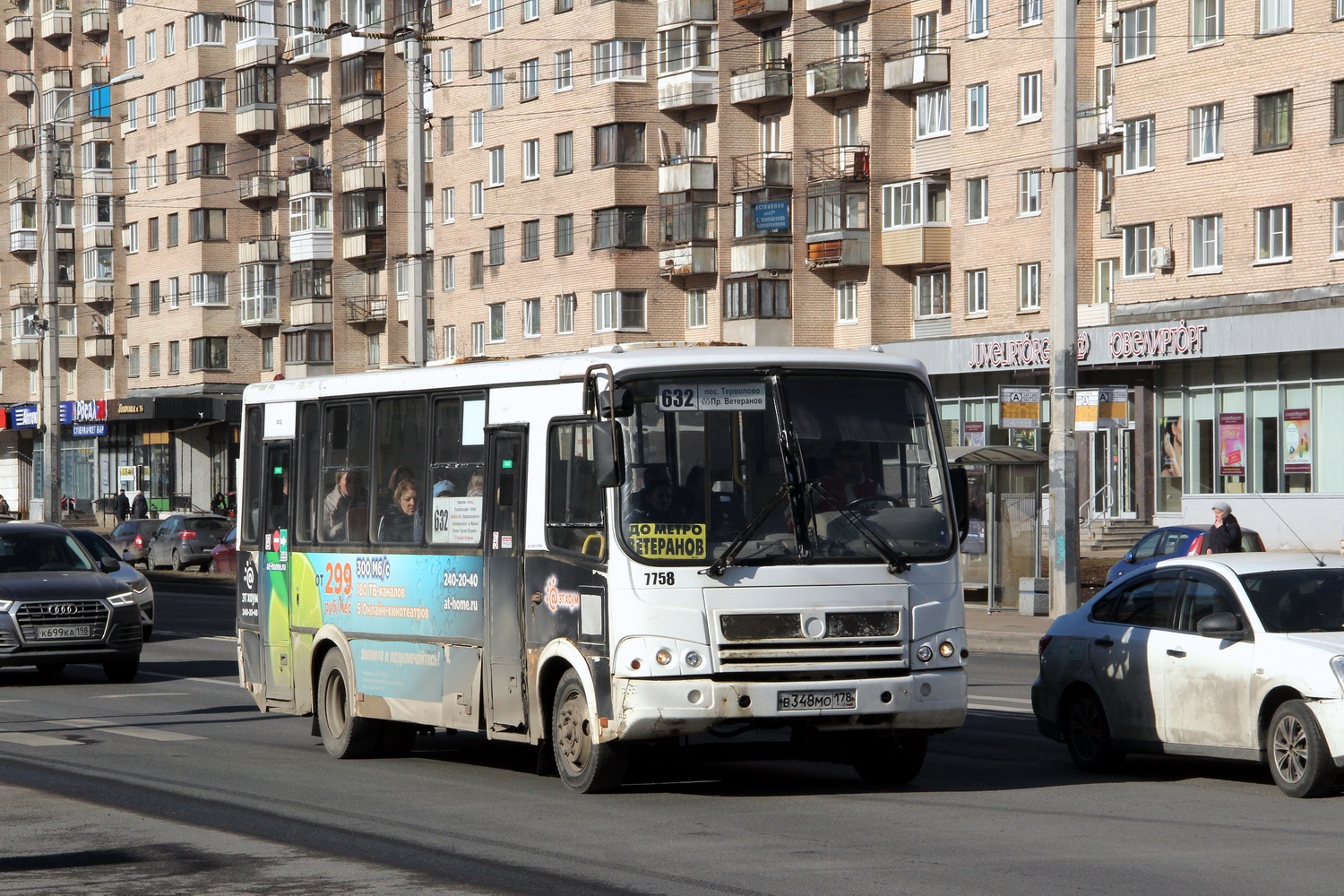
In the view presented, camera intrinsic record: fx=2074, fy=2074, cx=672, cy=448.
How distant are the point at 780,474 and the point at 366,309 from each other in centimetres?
6554

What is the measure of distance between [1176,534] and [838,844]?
74.0ft

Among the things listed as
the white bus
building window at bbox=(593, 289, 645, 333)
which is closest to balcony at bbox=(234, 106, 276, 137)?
building window at bbox=(593, 289, 645, 333)

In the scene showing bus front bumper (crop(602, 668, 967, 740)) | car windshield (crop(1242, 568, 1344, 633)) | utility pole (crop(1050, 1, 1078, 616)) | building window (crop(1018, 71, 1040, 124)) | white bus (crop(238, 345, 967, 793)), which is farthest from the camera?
building window (crop(1018, 71, 1040, 124))

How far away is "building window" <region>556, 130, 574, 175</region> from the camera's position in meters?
63.1

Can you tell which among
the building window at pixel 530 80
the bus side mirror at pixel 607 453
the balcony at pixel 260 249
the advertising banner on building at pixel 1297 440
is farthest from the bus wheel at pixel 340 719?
the balcony at pixel 260 249

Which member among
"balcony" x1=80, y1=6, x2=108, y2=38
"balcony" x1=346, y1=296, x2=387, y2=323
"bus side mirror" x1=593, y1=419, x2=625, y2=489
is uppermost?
"balcony" x1=80, y1=6, x2=108, y2=38

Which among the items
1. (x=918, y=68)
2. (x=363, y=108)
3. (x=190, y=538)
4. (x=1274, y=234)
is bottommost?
(x=190, y=538)

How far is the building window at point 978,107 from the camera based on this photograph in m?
52.6

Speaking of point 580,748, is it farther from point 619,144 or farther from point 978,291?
point 619,144

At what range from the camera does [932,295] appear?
2188 inches

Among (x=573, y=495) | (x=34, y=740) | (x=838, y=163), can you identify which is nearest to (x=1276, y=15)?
(x=838, y=163)

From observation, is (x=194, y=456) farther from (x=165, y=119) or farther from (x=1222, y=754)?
(x=1222, y=754)

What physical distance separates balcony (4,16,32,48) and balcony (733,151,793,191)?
45.4 m

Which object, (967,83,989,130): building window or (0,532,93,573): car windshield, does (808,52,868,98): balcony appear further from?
(0,532,93,573): car windshield
